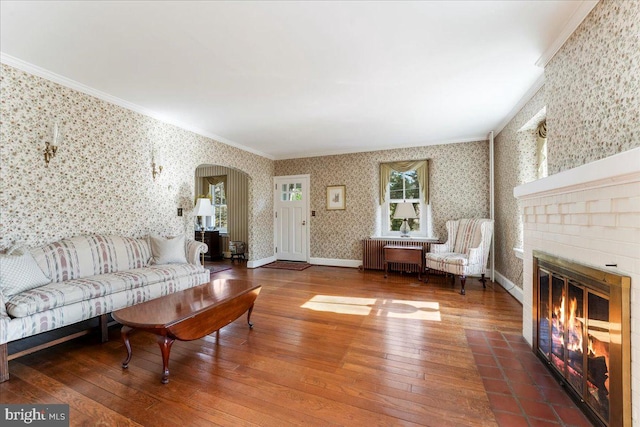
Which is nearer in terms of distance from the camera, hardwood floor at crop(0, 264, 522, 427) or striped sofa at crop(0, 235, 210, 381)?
hardwood floor at crop(0, 264, 522, 427)

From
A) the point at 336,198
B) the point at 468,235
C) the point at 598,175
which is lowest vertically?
the point at 468,235

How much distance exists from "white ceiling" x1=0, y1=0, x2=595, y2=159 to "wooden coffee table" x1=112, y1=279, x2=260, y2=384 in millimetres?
2072

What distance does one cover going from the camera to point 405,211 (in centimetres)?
512

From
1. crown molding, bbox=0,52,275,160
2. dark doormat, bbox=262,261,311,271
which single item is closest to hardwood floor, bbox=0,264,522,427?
dark doormat, bbox=262,261,311,271

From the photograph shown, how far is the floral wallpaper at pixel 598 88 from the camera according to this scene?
151 centimetres

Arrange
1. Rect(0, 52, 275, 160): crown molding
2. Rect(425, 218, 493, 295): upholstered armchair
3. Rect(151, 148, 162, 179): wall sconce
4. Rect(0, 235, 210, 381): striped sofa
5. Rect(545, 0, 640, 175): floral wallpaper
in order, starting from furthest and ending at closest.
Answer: Rect(425, 218, 493, 295): upholstered armchair → Rect(151, 148, 162, 179): wall sconce → Rect(0, 52, 275, 160): crown molding → Rect(0, 235, 210, 381): striped sofa → Rect(545, 0, 640, 175): floral wallpaper

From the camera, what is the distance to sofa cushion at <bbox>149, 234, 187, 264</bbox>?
344 centimetres

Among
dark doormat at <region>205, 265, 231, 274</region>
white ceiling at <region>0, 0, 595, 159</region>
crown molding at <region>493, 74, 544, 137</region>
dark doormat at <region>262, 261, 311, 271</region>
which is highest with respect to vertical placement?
white ceiling at <region>0, 0, 595, 159</region>

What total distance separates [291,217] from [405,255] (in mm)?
2748

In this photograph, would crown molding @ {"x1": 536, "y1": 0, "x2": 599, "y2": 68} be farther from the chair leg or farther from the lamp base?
the chair leg

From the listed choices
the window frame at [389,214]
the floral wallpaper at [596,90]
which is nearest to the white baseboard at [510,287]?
the window frame at [389,214]

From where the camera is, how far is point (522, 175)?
11.6 ft

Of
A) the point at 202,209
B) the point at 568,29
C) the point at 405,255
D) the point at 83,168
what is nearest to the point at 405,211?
the point at 405,255

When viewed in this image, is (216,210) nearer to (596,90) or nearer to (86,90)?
(86,90)
